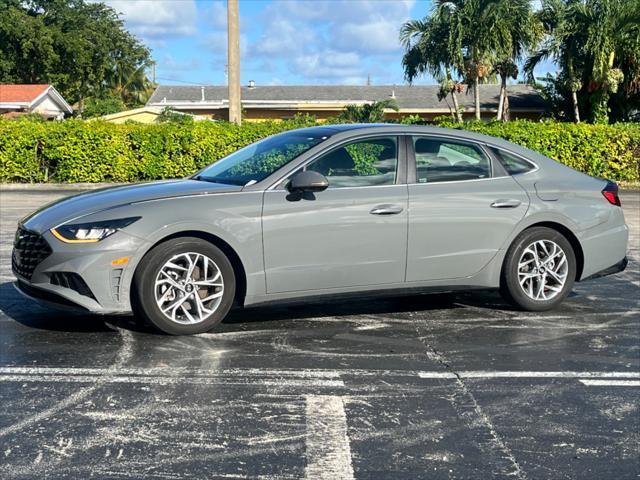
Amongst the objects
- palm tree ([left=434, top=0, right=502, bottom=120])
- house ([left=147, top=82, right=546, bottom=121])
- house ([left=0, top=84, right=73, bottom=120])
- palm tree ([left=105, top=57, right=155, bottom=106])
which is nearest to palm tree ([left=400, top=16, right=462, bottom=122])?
palm tree ([left=434, top=0, right=502, bottom=120])

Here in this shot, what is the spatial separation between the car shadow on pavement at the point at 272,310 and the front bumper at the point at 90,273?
19 centimetres

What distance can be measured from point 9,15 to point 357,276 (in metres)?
58.7

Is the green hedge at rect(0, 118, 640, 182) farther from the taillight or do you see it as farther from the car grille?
the car grille

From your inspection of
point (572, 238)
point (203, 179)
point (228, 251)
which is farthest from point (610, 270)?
point (203, 179)

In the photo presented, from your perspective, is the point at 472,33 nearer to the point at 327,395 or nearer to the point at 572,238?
the point at 572,238

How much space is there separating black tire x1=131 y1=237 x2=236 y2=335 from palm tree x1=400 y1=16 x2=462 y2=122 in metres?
27.3

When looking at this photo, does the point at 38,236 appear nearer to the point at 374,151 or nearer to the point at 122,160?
the point at 374,151

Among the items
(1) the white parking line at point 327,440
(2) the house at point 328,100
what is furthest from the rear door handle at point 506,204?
(2) the house at point 328,100

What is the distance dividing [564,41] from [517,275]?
2568 centimetres

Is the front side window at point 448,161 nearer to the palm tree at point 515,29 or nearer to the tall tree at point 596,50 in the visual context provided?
the tall tree at point 596,50

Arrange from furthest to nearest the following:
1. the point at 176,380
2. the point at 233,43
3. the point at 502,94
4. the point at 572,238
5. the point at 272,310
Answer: the point at 502,94 < the point at 233,43 < the point at 572,238 < the point at 272,310 < the point at 176,380

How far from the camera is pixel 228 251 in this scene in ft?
20.7

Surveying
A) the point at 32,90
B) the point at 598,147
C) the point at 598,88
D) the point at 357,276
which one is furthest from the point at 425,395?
the point at 32,90

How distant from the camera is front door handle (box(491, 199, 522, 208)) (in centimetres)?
703
